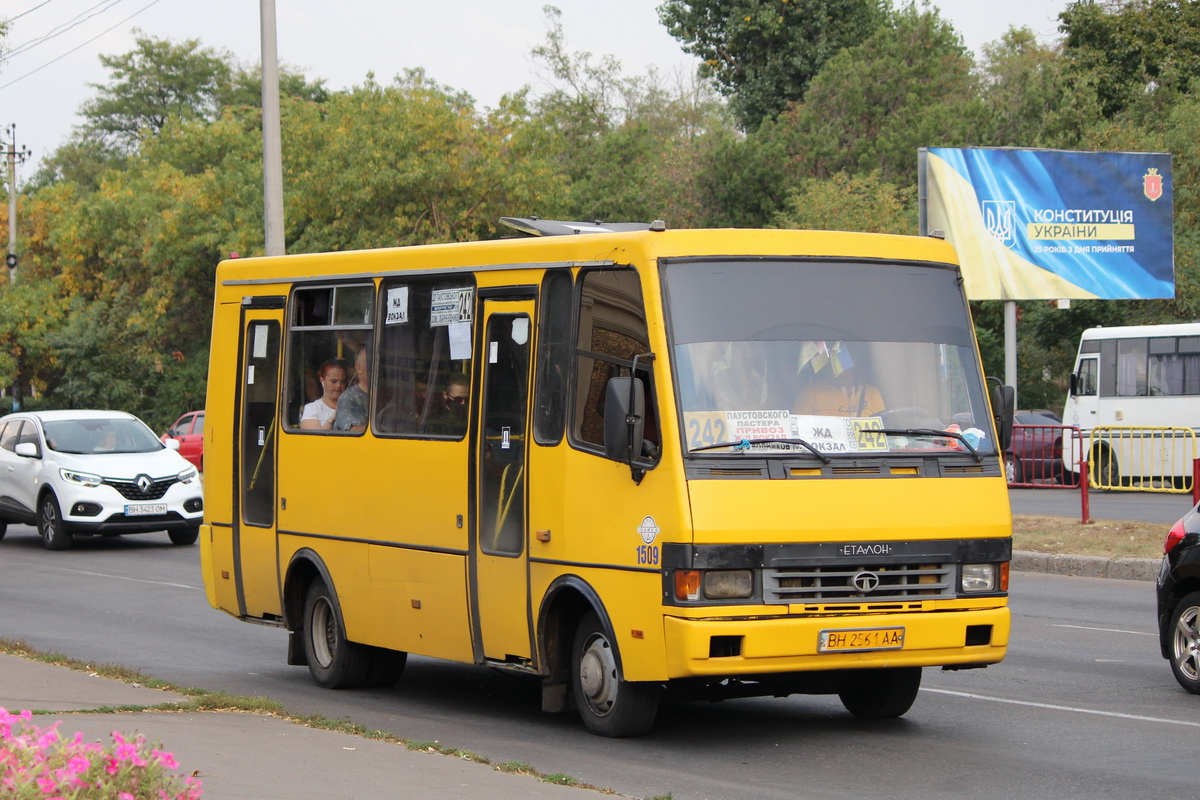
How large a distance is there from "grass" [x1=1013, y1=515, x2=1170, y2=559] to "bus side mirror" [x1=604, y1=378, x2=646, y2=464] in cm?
1172

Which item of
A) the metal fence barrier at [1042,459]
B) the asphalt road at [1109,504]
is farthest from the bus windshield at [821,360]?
the metal fence barrier at [1042,459]

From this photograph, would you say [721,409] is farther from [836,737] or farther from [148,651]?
[148,651]

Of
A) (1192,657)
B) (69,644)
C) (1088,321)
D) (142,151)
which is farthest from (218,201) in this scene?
(1192,657)

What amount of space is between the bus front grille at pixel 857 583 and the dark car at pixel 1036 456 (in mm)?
21397

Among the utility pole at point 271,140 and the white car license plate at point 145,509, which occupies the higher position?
the utility pole at point 271,140

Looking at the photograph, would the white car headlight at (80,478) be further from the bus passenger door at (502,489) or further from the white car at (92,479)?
the bus passenger door at (502,489)

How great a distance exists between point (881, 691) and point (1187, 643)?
229 centimetres

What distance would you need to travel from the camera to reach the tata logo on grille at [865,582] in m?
8.16

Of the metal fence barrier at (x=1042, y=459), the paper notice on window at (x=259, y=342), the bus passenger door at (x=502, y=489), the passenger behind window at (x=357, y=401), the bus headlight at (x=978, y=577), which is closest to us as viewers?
the bus headlight at (x=978, y=577)

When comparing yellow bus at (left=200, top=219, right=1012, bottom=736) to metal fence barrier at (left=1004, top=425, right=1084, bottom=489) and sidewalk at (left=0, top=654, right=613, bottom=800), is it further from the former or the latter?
metal fence barrier at (left=1004, top=425, right=1084, bottom=489)

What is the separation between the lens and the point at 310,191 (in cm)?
4356

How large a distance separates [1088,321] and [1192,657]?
3274cm

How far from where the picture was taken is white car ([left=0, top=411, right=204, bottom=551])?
2219cm

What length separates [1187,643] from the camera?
10.2 meters
